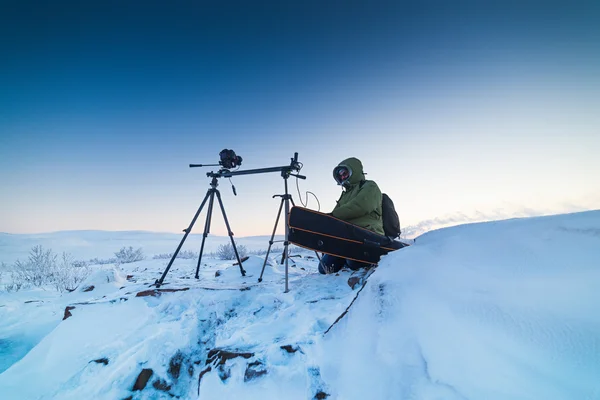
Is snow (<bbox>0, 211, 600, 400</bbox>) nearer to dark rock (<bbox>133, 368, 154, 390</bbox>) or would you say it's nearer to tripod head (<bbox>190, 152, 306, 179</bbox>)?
dark rock (<bbox>133, 368, 154, 390</bbox>)

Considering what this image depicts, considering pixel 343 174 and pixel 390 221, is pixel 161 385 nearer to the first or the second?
pixel 390 221

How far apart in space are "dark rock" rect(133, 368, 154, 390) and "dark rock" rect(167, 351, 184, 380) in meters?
0.16

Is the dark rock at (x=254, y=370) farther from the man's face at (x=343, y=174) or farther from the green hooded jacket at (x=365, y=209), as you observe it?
the man's face at (x=343, y=174)

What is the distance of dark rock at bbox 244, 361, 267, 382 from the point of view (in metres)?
1.93

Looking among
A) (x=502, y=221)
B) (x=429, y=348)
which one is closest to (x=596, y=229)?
(x=502, y=221)

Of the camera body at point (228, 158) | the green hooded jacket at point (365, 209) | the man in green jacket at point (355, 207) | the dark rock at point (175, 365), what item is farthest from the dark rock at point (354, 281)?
the camera body at point (228, 158)

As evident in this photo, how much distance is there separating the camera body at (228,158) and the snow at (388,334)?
2478 mm

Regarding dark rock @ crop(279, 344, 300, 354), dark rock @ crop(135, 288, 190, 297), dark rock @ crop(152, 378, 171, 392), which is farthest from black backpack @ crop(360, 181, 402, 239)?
dark rock @ crop(152, 378, 171, 392)

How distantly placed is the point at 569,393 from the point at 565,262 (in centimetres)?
92

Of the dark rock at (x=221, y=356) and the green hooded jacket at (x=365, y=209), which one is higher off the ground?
the green hooded jacket at (x=365, y=209)

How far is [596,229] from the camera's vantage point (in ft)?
5.48

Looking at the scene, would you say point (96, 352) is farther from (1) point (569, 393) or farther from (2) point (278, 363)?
(1) point (569, 393)

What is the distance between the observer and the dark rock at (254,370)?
1930 mm

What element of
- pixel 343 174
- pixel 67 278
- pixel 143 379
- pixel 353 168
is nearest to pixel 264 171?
pixel 343 174
